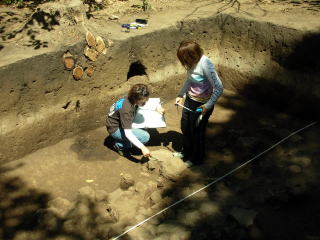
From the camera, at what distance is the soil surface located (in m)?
3.93

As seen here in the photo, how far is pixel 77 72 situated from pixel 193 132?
1882 mm

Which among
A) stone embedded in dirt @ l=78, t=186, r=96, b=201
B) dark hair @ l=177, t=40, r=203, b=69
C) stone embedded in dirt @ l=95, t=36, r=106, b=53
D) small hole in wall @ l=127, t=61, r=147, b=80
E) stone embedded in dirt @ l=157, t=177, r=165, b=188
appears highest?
dark hair @ l=177, t=40, r=203, b=69

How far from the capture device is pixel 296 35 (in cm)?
600

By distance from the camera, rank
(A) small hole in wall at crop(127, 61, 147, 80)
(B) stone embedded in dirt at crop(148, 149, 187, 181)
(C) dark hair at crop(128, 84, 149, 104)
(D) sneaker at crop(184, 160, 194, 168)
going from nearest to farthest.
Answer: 1. (C) dark hair at crop(128, 84, 149, 104)
2. (B) stone embedded in dirt at crop(148, 149, 187, 181)
3. (D) sneaker at crop(184, 160, 194, 168)
4. (A) small hole in wall at crop(127, 61, 147, 80)

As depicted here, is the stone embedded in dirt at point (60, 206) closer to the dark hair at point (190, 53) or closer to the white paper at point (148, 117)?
the white paper at point (148, 117)

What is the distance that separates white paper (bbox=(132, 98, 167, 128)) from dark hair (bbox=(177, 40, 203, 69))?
1177 millimetres

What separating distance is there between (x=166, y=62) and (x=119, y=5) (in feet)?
4.93

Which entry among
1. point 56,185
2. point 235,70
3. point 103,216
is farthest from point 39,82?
point 235,70

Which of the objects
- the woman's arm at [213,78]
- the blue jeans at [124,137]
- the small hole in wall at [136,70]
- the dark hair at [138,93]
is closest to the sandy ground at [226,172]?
the blue jeans at [124,137]

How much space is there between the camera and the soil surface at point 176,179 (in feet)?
12.9

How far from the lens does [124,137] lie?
5.21 meters

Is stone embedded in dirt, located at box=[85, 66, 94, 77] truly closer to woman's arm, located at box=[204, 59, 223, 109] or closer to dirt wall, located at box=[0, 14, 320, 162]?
dirt wall, located at box=[0, 14, 320, 162]

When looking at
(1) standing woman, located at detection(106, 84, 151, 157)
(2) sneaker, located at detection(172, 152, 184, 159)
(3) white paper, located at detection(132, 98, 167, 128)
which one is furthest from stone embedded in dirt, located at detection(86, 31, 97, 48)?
(2) sneaker, located at detection(172, 152, 184, 159)

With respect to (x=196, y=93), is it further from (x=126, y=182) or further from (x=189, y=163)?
(x=126, y=182)
